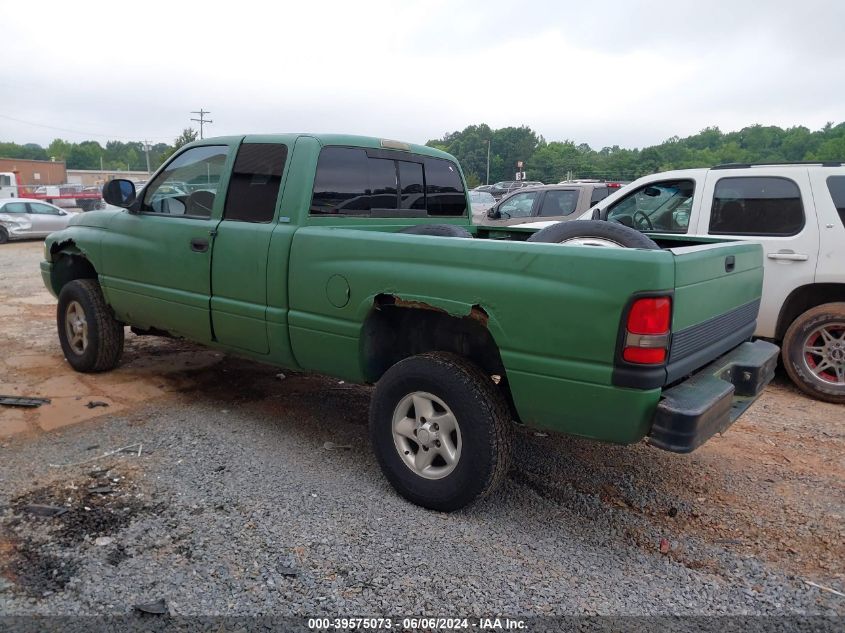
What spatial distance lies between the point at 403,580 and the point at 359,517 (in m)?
0.57

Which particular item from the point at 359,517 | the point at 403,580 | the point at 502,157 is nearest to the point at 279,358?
the point at 359,517

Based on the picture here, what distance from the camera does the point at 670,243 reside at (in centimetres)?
448

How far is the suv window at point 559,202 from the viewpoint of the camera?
9.88 m

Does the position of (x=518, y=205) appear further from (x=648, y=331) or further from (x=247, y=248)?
(x=648, y=331)

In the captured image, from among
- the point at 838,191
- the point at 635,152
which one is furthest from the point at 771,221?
the point at 635,152

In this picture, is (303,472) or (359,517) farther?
(303,472)

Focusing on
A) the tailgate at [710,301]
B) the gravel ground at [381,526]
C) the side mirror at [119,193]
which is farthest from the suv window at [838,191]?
the side mirror at [119,193]

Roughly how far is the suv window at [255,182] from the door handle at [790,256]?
4.07 meters

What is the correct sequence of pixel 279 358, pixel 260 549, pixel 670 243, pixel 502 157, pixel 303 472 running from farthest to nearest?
1. pixel 502 157
2. pixel 670 243
3. pixel 279 358
4. pixel 303 472
5. pixel 260 549

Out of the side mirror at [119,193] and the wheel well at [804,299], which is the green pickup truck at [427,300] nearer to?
the side mirror at [119,193]

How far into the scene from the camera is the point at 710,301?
3023mm

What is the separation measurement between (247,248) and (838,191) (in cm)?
468

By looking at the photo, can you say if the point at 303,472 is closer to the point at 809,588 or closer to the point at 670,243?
the point at 809,588

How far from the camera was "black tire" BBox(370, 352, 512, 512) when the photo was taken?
3.02 m
